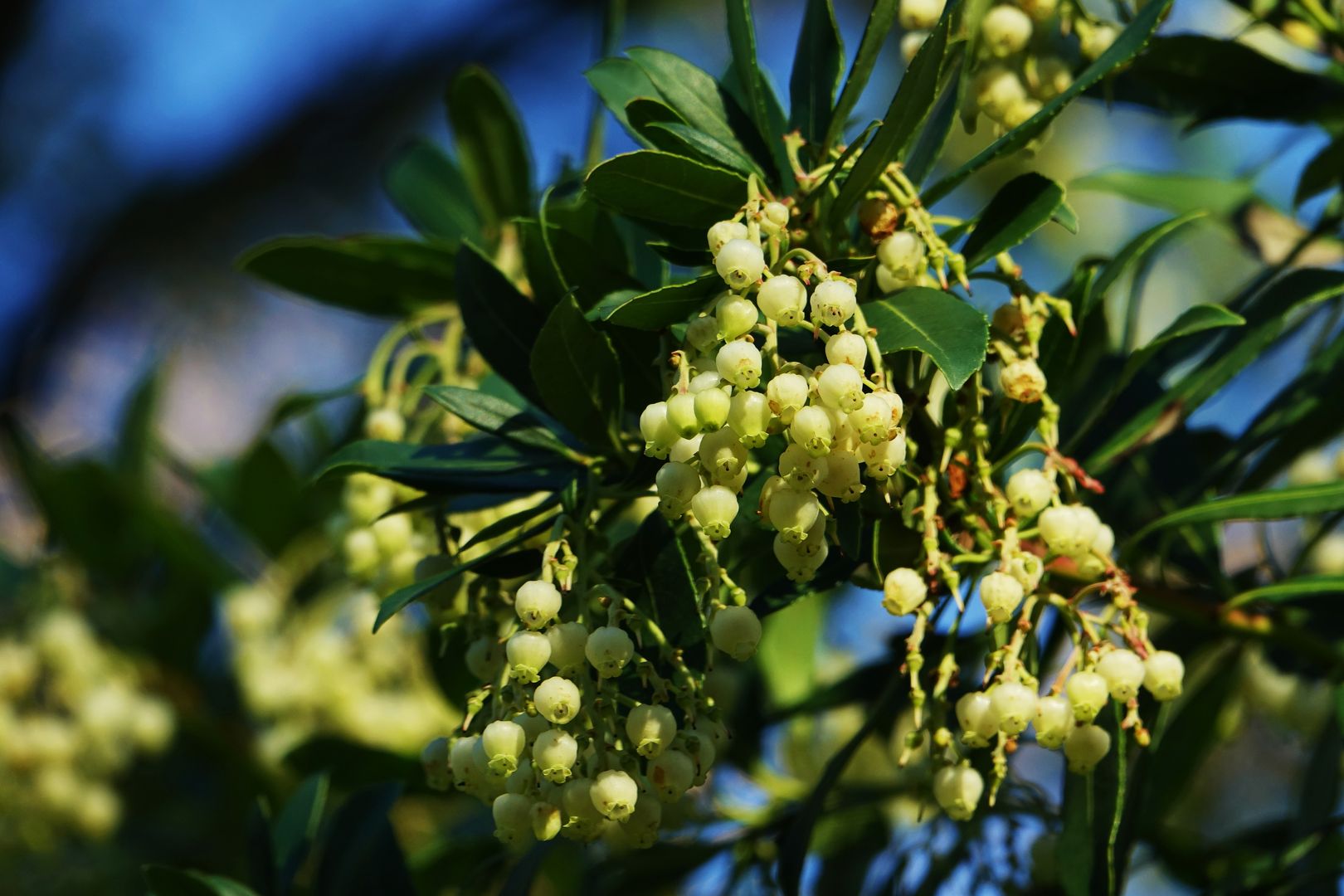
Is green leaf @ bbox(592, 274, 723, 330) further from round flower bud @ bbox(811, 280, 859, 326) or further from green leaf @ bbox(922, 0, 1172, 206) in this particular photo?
green leaf @ bbox(922, 0, 1172, 206)

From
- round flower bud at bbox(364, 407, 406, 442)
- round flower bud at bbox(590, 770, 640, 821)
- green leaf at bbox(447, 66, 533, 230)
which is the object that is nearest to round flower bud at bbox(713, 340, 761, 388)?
round flower bud at bbox(590, 770, 640, 821)

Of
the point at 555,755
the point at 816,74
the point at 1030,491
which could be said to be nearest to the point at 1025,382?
the point at 1030,491

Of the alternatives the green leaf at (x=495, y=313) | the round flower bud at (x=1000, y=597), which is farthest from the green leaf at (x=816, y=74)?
the round flower bud at (x=1000, y=597)

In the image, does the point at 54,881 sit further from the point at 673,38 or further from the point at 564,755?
the point at 673,38

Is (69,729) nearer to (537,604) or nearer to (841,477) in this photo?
(537,604)

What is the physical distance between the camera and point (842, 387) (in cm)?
79

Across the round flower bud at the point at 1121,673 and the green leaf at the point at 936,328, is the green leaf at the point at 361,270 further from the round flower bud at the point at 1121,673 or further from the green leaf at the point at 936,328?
the round flower bud at the point at 1121,673

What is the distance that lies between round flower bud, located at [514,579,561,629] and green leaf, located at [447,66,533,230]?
0.70 metres

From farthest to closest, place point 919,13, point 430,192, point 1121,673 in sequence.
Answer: point 430,192 → point 919,13 → point 1121,673

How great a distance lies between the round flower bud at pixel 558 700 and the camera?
0.85m

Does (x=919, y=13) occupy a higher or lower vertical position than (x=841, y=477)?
higher

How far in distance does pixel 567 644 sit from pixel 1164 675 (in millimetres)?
385

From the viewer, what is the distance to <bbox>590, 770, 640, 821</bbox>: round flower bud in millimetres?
849

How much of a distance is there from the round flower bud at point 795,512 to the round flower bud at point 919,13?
53 cm
